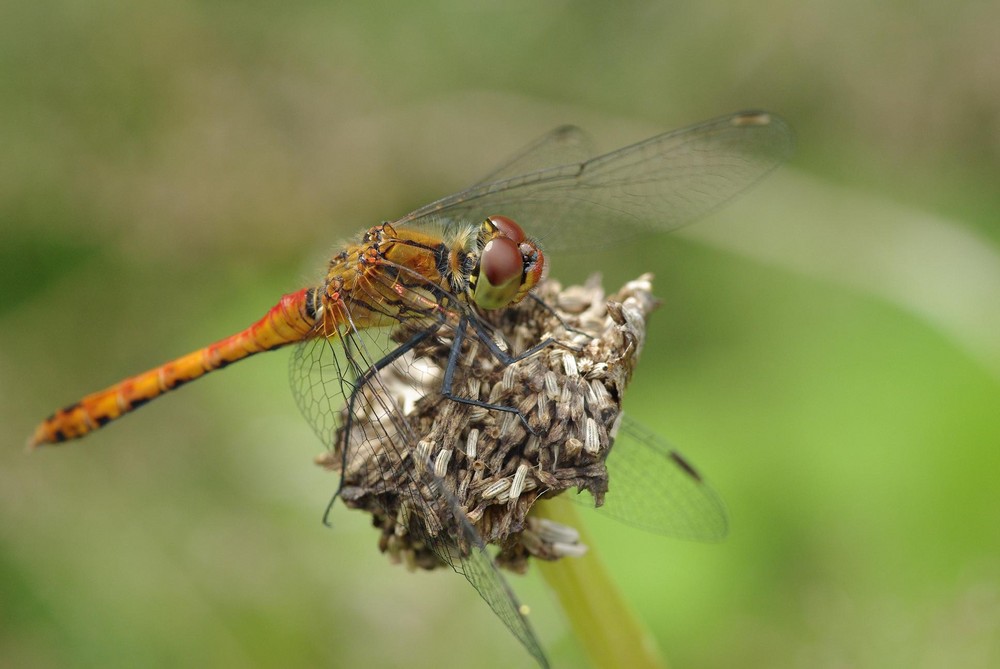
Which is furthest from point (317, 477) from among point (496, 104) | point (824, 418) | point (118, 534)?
point (496, 104)

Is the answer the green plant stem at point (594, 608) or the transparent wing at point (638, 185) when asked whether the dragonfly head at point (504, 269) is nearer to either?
the transparent wing at point (638, 185)

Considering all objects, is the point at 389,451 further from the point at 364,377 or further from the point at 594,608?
the point at 594,608

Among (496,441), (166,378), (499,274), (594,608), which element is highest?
(166,378)

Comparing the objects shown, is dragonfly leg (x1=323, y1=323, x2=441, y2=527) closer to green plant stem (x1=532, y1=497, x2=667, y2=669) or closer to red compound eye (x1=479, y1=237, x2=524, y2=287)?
red compound eye (x1=479, y1=237, x2=524, y2=287)

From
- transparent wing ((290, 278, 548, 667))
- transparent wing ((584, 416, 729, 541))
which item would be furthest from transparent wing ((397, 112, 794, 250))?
transparent wing ((584, 416, 729, 541))

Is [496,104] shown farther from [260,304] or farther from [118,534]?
[118,534]

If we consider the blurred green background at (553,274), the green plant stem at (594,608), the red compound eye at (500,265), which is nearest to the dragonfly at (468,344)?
the red compound eye at (500,265)

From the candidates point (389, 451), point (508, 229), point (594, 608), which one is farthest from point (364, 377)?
point (594, 608)

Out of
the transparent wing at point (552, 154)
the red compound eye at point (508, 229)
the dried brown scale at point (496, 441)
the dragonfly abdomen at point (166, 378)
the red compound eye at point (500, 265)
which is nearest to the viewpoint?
the dried brown scale at point (496, 441)
